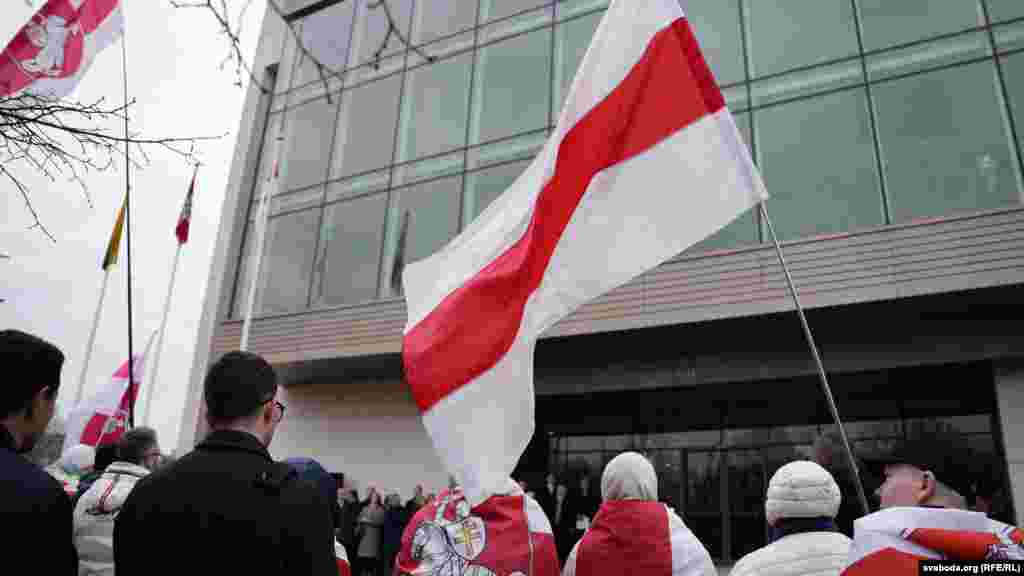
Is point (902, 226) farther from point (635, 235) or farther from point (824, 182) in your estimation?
point (635, 235)

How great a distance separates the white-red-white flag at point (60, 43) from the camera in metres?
6.60

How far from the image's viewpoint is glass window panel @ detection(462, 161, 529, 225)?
15.6 metres

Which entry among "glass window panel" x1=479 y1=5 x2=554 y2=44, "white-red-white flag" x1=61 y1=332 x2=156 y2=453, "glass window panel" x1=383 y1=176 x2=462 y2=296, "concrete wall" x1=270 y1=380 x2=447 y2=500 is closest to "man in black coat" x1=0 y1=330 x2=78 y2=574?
"white-red-white flag" x1=61 y1=332 x2=156 y2=453

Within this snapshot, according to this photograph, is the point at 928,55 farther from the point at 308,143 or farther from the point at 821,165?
the point at 308,143

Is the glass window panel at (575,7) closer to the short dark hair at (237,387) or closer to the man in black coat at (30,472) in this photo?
the short dark hair at (237,387)

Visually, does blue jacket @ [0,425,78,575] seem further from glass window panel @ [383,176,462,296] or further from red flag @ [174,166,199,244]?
red flag @ [174,166,199,244]

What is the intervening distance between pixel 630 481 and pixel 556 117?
12.3 m

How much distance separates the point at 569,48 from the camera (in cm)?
1572

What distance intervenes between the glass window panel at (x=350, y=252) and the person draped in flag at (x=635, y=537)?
1325cm

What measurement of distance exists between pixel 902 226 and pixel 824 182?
152 cm

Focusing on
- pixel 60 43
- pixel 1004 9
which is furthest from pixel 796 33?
pixel 60 43

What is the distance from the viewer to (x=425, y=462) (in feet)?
53.0

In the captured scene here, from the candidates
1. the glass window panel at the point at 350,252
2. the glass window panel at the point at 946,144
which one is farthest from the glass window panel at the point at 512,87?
the glass window panel at the point at 946,144

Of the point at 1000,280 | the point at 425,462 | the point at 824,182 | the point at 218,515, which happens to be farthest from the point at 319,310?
the point at 218,515
